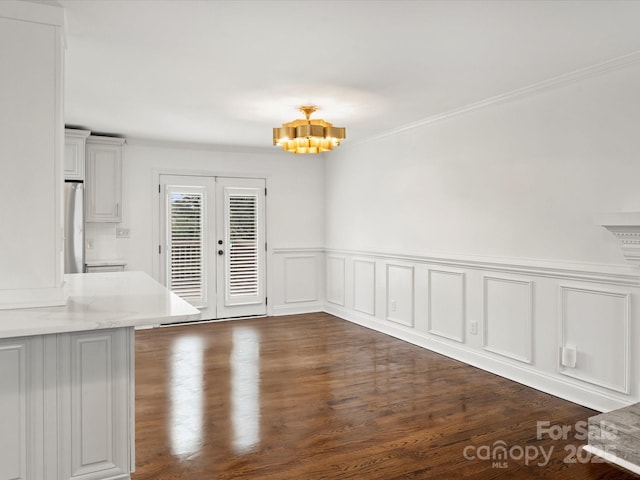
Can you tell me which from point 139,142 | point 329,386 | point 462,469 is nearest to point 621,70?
point 462,469

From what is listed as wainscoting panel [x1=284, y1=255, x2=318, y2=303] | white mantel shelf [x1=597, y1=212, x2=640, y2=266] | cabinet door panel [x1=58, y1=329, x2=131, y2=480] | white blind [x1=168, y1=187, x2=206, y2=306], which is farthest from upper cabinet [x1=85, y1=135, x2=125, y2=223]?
white mantel shelf [x1=597, y1=212, x2=640, y2=266]

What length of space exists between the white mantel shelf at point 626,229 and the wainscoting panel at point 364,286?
130 inches

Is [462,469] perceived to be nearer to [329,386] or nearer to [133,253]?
[329,386]

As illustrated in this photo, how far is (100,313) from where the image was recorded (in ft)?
7.43

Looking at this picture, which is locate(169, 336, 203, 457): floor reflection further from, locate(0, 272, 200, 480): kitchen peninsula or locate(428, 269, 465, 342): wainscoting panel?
locate(428, 269, 465, 342): wainscoting panel

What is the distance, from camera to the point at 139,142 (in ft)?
20.7

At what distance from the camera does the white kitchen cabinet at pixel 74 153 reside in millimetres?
5551

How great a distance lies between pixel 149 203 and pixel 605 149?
5.25m

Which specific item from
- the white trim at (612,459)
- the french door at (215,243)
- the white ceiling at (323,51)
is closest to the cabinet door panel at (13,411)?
the white ceiling at (323,51)

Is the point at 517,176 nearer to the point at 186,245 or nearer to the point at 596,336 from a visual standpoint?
the point at 596,336

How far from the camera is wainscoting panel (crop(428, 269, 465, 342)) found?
4.79 metres

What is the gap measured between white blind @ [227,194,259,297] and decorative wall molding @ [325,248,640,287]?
246cm

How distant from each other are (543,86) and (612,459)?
2724mm

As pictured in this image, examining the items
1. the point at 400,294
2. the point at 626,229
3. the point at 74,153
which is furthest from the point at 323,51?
the point at 74,153
